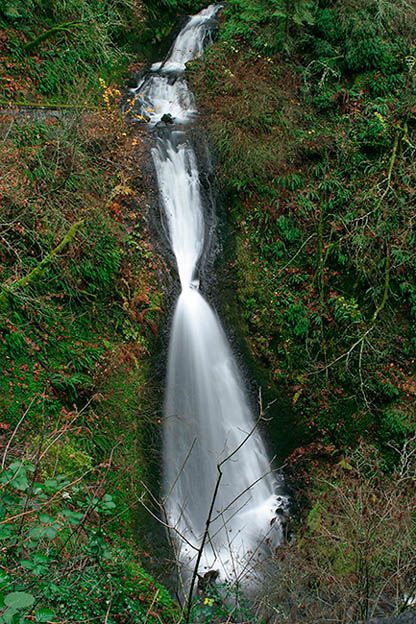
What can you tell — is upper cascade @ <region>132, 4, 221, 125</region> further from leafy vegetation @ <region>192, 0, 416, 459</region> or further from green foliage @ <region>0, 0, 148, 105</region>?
green foliage @ <region>0, 0, 148, 105</region>

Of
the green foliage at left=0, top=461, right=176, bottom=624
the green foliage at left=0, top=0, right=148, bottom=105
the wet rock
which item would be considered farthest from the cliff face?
the green foliage at left=0, top=461, right=176, bottom=624

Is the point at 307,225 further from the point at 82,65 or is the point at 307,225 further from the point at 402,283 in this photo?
the point at 82,65

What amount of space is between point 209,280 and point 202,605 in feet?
19.4

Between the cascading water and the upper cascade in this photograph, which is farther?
the upper cascade

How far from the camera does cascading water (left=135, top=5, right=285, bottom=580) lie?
26.9ft

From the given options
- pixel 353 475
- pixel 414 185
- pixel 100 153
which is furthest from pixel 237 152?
pixel 353 475

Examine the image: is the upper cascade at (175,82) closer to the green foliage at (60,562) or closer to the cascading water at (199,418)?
the cascading water at (199,418)

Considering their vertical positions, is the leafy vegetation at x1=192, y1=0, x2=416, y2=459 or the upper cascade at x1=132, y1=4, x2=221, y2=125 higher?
the upper cascade at x1=132, y1=4, x2=221, y2=125

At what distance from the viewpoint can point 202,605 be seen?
6641mm

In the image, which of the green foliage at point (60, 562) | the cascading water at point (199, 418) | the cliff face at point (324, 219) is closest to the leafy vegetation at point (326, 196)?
the cliff face at point (324, 219)

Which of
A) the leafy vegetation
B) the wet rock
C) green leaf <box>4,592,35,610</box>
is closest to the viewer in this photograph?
green leaf <box>4,592,35,610</box>

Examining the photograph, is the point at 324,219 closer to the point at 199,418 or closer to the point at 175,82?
the point at 199,418

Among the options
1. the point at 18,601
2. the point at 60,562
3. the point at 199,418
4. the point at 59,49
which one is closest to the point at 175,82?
the point at 59,49

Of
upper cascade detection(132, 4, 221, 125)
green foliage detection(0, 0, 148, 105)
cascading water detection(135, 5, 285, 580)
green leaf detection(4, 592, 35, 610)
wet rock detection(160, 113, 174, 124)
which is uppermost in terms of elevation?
green foliage detection(0, 0, 148, 105)
